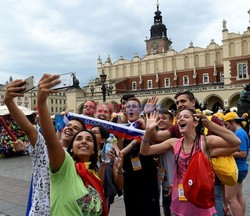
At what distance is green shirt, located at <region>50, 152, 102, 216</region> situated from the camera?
2.02m

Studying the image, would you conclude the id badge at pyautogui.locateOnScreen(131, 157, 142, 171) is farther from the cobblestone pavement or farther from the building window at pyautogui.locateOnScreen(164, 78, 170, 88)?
the building window at pyautogui.locateOnScreen(164, 78, 170, 88)

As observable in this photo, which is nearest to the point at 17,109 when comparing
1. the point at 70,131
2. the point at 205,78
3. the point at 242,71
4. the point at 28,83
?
the point at 28,83

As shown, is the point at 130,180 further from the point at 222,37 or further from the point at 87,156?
the point at 222,37

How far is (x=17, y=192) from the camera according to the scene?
6.00 metres

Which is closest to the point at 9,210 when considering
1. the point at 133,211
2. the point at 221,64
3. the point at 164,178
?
the point at 133,211

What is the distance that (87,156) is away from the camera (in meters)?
2.43

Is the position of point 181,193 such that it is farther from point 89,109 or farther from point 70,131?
point 89,109

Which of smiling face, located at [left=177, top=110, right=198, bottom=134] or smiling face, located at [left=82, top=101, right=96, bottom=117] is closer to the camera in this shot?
smiling face, located at [left=177, top=110, right=198, bottom=134]

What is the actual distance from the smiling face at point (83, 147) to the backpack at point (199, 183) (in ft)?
2.98

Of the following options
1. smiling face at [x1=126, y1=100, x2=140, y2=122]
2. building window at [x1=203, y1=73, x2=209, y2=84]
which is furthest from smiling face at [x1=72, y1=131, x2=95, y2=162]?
building window at [x1=203, y1=73, x2=209, y2=84]

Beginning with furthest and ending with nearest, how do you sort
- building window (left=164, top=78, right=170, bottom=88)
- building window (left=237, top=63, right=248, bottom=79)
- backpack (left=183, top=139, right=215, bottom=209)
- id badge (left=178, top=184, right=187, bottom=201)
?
building window (left=164, top=78, right=170, bottom=88), building window (left=237, top=63, right=248, bottom=79), id badge (left=178, top=184, right=187, bottom=201), backpack (left=183, top=139, right=215, bottom=209)

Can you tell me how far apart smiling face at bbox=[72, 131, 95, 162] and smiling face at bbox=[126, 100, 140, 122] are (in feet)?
3.93

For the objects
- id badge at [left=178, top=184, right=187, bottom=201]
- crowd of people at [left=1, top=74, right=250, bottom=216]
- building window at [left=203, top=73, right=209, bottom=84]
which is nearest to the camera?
crowd of people at [left=1, top=74, right=250, bottom=216]

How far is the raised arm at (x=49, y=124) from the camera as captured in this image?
176cm
